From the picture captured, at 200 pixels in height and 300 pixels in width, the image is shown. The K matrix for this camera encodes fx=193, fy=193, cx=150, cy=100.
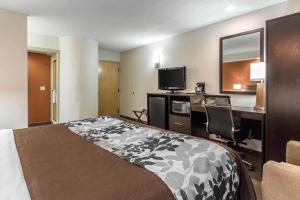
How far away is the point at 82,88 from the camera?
4.77 m

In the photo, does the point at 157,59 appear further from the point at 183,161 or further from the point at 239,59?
the point at 183,161

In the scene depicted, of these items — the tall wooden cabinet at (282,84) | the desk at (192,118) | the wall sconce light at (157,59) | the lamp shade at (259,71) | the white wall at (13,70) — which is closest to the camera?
the tall wooden cabinet at (282,84)

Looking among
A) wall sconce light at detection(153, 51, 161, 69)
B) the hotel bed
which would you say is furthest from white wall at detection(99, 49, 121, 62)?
the hotel bed

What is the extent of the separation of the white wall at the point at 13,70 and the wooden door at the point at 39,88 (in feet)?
8.83

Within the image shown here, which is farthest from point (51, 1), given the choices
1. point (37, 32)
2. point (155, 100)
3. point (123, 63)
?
point (123, 63)

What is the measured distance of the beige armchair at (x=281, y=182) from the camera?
1271 mm

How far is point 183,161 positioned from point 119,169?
1.22ft

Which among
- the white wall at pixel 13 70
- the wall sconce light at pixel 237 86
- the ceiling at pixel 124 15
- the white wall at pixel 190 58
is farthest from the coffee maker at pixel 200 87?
the white wall at pixel 13 70

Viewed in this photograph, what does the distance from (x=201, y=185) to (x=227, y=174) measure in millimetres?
270

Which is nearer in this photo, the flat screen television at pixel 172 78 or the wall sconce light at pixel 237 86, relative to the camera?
the wall sconce light at pixel 237 86

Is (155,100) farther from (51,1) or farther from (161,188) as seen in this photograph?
(161,188)

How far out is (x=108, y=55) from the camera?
6316mm

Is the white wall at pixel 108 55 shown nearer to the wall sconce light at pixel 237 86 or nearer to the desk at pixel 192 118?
the desk at pixel 192 118

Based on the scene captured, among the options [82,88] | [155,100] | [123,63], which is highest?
[123,63]
